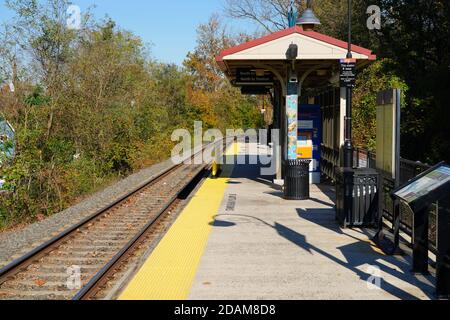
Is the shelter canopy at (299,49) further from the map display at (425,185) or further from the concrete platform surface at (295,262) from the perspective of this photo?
the map display at (425,185)

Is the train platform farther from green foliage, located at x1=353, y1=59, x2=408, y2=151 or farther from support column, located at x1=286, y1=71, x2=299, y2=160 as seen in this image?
green foliage, located at x1=353, y1=59, x2=408, y2=151

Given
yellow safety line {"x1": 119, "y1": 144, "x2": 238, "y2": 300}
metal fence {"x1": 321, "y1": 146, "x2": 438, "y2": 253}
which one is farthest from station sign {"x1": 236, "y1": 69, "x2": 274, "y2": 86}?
yellow safety line {"x1": 119, "y1": 144, "x2": 238, "y2": 300}

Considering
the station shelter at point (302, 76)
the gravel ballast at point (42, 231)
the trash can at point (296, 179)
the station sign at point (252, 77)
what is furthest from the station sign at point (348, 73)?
the gravel ballast at point (42, 231)

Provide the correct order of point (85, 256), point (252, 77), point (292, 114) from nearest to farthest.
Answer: point (85, 256) < point (292, 114) < point (252, 77)

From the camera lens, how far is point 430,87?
966 inches

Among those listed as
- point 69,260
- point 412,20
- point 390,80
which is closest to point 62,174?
point 69,260

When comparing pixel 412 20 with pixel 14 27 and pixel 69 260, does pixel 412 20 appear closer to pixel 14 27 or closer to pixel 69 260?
pixel 14 27

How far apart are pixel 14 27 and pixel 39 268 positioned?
19.1 m

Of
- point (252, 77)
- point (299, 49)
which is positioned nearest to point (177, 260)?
point (299, 49)

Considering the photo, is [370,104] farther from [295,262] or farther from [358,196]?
[295,262]

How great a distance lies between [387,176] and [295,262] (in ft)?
7.94

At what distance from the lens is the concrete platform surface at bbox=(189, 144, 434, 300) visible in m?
7.10

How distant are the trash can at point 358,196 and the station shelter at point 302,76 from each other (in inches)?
213

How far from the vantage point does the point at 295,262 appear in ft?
28.1
